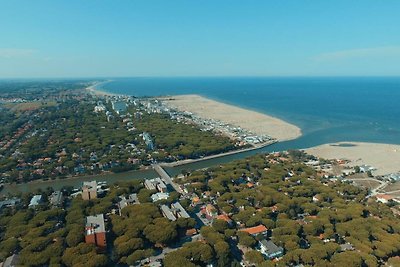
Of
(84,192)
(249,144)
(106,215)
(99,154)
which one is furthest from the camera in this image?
(249,144)

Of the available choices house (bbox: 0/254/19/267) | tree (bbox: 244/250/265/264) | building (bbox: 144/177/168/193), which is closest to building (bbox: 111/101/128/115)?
building (bbox: 144/177/168/193)

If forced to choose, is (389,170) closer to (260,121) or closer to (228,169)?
(228,169)

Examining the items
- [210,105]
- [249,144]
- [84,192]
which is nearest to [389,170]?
[249,144]

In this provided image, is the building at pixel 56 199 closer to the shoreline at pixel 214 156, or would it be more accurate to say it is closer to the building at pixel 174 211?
the building at pixel 174 211

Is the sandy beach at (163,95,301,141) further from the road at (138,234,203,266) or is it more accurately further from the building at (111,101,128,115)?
the road at (138,234,203,266)

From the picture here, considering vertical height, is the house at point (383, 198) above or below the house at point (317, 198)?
below

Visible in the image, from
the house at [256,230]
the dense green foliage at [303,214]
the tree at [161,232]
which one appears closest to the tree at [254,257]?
the dense green foliage at [303,214]
